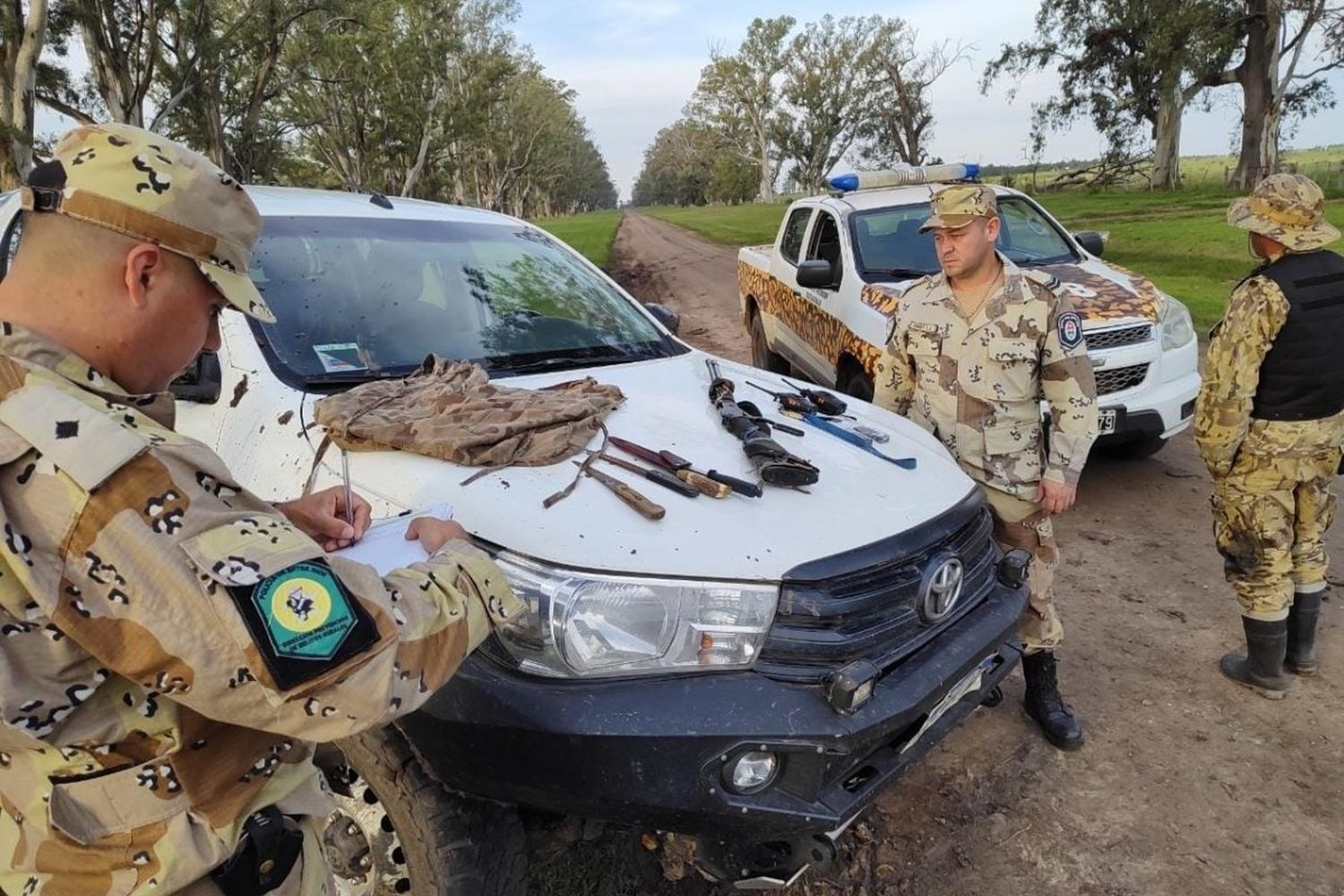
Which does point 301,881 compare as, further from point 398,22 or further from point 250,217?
point 398,22

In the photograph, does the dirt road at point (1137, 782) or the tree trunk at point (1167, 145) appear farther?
the tree trunk at point (1167, 145)

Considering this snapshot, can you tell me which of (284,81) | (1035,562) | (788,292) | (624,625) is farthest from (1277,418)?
(284,81)

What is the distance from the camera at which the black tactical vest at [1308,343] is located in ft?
9.74

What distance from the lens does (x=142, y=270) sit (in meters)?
1.03

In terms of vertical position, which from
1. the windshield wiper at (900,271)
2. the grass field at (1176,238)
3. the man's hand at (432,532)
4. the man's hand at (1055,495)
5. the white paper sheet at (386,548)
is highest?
the man's hand at (432,532)

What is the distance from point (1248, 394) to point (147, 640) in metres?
3.46

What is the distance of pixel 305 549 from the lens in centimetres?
103

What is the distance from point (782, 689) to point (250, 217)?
132 cm

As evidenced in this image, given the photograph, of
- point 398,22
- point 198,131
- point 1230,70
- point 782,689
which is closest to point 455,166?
point 398,22

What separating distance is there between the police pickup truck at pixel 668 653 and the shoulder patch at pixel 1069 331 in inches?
31.8

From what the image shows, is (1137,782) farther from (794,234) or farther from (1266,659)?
(794,234)

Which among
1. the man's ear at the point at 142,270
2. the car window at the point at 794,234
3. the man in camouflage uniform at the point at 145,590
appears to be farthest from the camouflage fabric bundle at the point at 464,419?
the car window at the point at 794,234

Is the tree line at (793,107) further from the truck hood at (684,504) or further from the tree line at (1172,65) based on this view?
the truck hood at (684,504)

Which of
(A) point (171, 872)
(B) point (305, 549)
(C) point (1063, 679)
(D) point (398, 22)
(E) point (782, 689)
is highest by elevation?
(D) point (398, 22)
